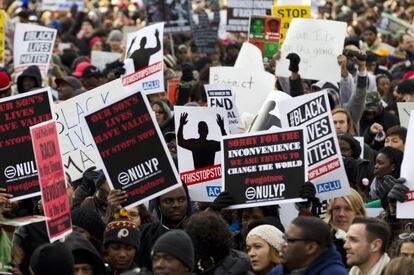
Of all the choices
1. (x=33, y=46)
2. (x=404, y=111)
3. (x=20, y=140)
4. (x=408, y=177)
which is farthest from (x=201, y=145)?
(x=33, y=46)

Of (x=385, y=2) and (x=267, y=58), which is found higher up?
(x=267, y=58)

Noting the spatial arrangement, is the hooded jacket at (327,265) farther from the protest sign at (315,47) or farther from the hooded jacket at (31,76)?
the hooded jacket at (31,76)

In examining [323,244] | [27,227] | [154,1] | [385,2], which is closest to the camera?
[323,244]

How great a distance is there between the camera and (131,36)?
1788 cm

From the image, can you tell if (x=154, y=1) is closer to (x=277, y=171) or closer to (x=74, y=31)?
(x=74, y=31)

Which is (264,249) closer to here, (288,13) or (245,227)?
(245,227)

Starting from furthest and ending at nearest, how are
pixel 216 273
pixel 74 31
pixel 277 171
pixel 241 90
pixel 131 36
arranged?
pixel 74 31
pixel 131 36
pixel 241 90
pixel 277 171
pixel 216 273

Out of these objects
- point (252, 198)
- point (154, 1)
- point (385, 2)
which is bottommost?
point (385, 2)

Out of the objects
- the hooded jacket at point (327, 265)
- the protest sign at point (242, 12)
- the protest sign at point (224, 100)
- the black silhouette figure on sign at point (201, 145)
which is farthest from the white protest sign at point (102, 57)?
the hooded jacket at point (327, 265)

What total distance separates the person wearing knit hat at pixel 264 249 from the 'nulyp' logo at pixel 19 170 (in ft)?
5.04

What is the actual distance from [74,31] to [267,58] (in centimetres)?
1207

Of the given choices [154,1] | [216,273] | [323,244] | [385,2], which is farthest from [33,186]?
[385,2]

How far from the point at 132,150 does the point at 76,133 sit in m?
2.86

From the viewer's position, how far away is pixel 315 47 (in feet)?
56.7
